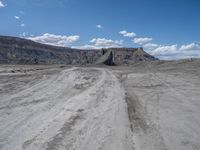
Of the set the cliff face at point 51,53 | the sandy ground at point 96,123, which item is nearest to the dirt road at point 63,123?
the sandy ground at point 96,123

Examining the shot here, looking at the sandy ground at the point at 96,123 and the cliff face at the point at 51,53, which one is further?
the cliff face at the point at 51,53

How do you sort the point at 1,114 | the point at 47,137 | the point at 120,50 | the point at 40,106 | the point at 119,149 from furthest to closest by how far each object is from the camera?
the point at 120,50
the point at 40,106
the point at 1,114
the point at 47,137
the point at 119,149

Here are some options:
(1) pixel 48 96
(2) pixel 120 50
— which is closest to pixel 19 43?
(2) pixel 120 50

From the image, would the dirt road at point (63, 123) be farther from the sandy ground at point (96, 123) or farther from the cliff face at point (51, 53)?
the cliff face at point (51, 53)

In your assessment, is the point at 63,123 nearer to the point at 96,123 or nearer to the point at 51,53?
Answer: the point at 96,123

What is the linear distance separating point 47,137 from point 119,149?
5.31 feet

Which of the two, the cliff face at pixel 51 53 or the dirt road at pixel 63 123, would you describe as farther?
the cliff face at pixel 51 53

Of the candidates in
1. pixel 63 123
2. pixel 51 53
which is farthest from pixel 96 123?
pixel 51 53

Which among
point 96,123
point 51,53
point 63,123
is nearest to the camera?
point 63,123

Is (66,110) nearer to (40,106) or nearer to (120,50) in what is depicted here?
(40,106)

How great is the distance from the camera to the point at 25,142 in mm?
4848

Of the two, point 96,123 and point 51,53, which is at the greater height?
point 51,53

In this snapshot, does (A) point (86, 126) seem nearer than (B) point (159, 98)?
Yes

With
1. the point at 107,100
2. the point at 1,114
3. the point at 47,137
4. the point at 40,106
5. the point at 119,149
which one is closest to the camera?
the point at 119,149
